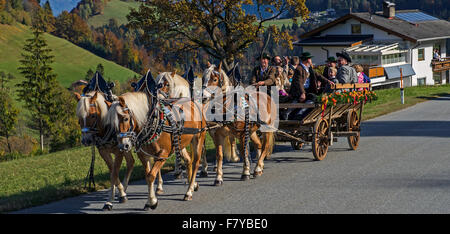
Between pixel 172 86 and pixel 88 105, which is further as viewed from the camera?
pixel 172 86

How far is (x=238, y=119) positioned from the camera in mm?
10602

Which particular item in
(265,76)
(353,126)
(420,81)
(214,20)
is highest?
(214,20)

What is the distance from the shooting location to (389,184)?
9.61 meters

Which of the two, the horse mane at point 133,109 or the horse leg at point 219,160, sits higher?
the horse mane at point 133,109

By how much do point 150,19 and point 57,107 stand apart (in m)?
38.2

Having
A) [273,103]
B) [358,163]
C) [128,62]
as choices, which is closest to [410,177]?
[358,163]

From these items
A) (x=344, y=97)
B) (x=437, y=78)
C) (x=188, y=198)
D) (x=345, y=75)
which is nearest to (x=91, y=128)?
(x=188, y=198)

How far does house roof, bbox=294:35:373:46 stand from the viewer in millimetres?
54944

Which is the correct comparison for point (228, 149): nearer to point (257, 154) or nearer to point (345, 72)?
point (257, 154)

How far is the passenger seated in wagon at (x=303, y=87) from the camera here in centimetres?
1239

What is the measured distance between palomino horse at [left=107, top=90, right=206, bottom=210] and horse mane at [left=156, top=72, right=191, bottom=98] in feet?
1.53

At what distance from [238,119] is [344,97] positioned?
3499 millimetres

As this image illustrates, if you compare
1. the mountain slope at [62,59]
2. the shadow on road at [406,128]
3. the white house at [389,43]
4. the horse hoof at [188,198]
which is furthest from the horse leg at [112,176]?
the mountain slope at [62,59]

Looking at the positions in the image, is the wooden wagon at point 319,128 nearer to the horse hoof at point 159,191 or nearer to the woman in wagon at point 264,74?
the woman in wagon at point 264,74
